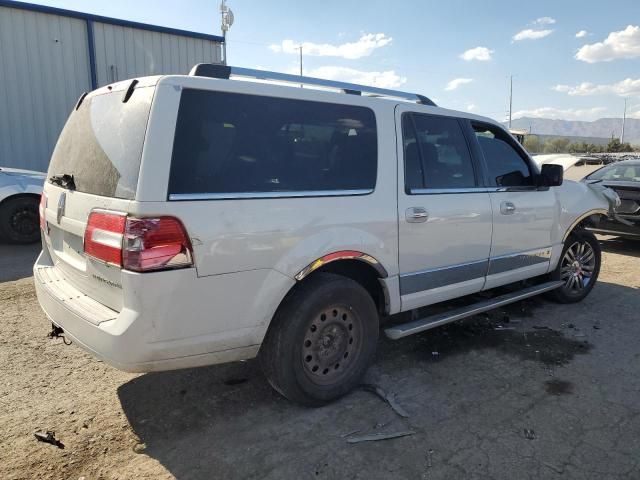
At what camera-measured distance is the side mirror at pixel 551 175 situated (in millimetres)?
4438

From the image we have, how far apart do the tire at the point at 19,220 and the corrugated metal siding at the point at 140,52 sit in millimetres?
5456

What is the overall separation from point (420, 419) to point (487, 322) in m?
2.02

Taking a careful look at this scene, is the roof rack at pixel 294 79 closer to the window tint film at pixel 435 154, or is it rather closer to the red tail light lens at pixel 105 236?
the window tint film at pixel 435 154

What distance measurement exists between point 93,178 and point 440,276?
8.18ft

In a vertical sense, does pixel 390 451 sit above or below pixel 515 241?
below

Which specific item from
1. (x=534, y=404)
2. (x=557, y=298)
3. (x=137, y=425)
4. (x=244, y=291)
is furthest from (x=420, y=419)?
(x=557, y=298)

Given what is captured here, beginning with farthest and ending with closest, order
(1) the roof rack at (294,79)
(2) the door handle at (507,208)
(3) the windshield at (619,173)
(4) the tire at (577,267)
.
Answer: (3) the windshield at (619,173) < (4) the tire at (577,267) < (2) the door handle at (507,208) < (1) the roof rack at (294,79)

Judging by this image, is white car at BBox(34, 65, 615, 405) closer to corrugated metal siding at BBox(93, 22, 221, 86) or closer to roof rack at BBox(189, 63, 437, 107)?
roof rack at BBox(189, 63, 437, 107)

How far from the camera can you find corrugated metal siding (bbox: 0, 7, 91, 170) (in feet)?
35.2

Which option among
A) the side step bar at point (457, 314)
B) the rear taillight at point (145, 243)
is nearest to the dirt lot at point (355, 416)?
the side step bar at point (457, 314)

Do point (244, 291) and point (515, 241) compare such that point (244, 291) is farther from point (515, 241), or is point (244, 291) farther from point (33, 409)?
point (515, 241)

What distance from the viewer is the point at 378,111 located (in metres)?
3.38

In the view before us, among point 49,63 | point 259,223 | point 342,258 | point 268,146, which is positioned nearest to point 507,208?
point 342,258

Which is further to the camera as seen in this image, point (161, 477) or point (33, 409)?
point (33, 409)
